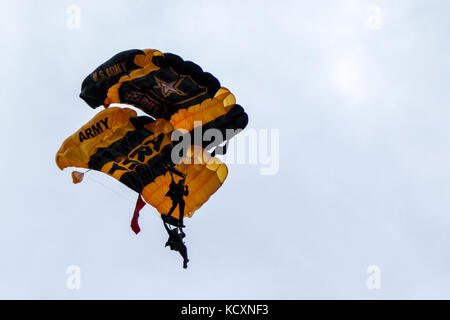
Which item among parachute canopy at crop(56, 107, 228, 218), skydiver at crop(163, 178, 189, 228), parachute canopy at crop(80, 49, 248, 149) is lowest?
skydiver at crop(163, 178, 189, 228)

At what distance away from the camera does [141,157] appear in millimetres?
23109

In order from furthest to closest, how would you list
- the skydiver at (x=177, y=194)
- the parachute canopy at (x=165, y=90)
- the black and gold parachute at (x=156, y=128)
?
the skydiver at (x=177, y=194), the black and gold parachute at (x=156, y=128), the parachute canopy at (x=165, y=90)

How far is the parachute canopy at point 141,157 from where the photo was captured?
75.4ft

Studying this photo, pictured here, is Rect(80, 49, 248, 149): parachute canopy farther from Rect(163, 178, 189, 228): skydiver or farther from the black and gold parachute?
Rect(163, 178, 189, 228): skydiver

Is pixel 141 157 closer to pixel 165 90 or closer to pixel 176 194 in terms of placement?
pixel 176 194

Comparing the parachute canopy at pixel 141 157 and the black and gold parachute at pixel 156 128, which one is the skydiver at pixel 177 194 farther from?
the parachute canopy at pixel 141 157

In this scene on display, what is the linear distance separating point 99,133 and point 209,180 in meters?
3.29

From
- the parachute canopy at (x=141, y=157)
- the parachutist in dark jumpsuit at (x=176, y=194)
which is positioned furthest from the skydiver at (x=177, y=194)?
the parachute canopy at (x=141, y=157)

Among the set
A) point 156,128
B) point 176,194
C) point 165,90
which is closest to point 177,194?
point 176,194

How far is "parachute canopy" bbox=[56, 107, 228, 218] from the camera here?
23.0m

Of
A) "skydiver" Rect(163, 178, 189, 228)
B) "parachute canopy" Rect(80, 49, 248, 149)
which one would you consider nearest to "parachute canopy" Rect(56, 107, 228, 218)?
"skydiver" Rect(163, 178, 189, 228)
